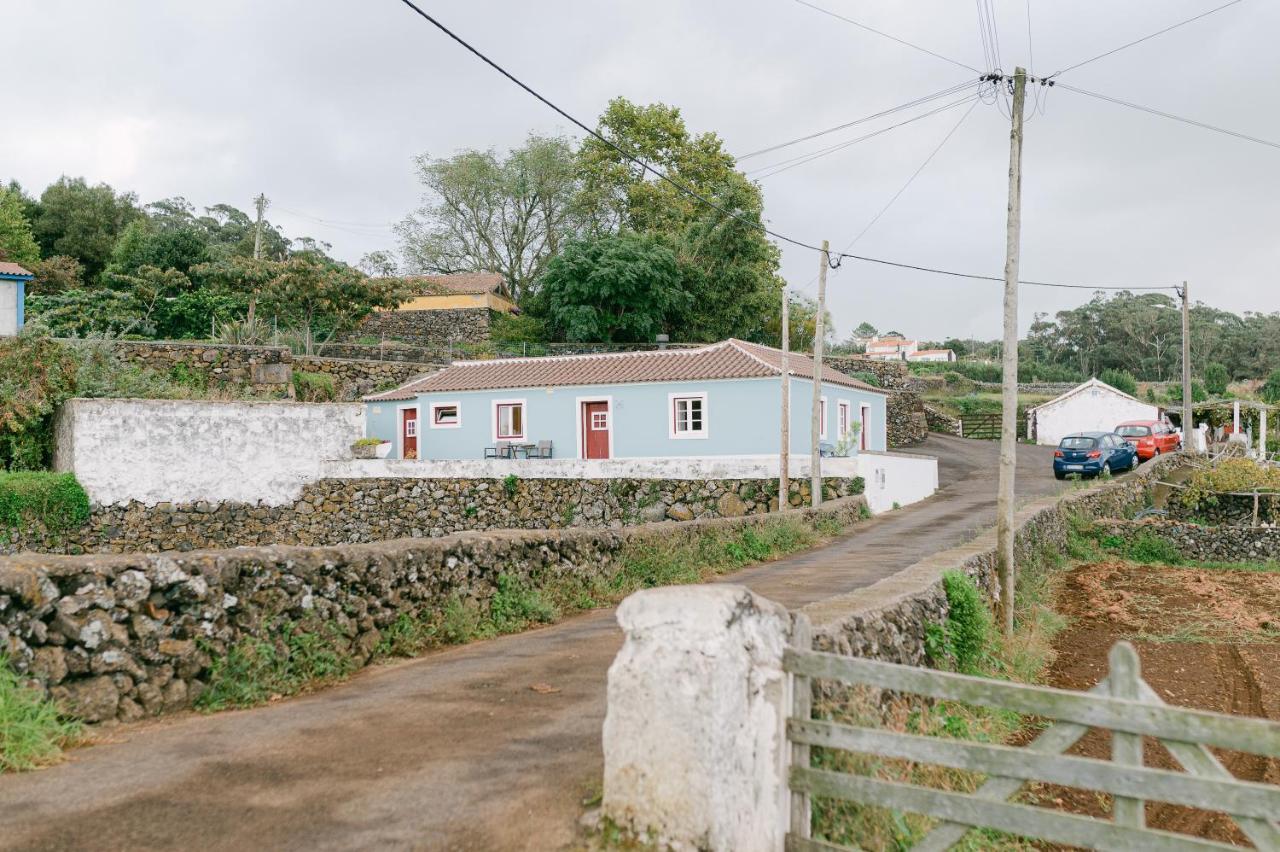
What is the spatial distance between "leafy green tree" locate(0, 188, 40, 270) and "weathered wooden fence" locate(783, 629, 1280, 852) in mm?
45227

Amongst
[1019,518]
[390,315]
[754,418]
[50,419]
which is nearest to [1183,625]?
[1019,518]

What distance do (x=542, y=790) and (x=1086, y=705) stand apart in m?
2.52

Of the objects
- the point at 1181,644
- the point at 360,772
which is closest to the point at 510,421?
the point at 1181,644

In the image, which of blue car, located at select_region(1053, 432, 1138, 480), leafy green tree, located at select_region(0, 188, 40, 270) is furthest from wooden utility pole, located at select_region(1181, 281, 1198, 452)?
leafy green tree, located at select_region(0, 188, 40, 270)

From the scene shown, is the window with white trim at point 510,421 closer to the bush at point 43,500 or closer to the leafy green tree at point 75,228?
the bush at point 43,500

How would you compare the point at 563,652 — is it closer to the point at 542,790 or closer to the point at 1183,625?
the point at 542,790

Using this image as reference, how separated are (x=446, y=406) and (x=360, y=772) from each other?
2561cm

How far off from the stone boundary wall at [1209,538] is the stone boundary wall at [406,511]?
720cm

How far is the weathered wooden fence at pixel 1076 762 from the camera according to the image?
3.06 metres

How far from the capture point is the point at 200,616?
622cm

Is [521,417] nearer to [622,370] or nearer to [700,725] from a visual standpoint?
[622,370]

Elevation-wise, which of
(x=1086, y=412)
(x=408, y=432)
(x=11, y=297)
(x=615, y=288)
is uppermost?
(x=615, y=288)

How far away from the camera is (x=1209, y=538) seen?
76.5 feet

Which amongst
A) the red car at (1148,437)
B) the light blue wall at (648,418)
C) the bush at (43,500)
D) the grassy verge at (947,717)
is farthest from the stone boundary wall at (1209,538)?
the bush at (43,500)
